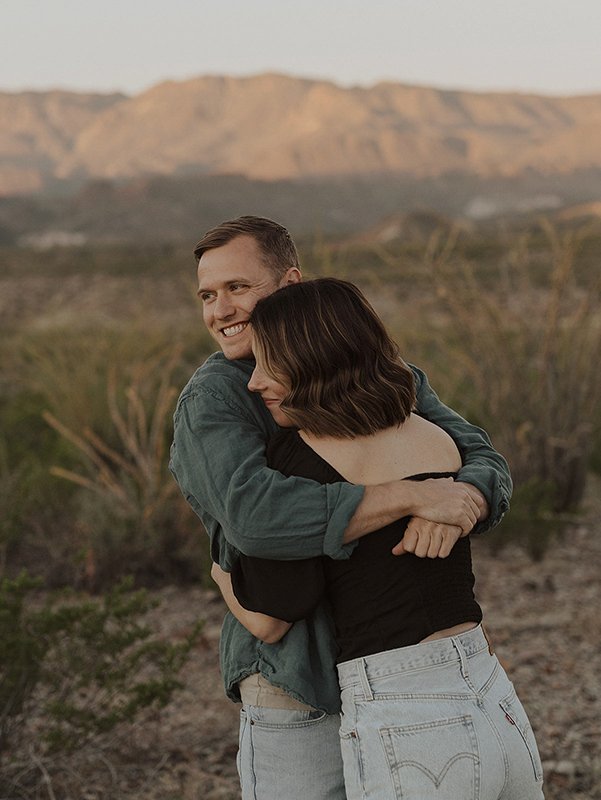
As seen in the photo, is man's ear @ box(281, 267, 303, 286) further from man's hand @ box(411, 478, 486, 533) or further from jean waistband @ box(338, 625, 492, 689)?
jean waistband @ box(338, 625, 492, 689)

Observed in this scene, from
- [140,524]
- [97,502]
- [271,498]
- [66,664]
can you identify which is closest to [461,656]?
[271,498]

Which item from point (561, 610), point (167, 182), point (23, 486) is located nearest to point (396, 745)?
point (561, 610)

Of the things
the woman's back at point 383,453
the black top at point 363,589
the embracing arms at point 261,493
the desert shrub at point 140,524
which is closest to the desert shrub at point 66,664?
the embracing arms at point 261,493

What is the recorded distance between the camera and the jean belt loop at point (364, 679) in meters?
1.69

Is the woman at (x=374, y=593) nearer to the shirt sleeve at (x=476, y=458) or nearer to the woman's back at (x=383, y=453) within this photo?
the woman's back at (x=383, y=453)

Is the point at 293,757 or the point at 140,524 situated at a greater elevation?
the point at 293,757

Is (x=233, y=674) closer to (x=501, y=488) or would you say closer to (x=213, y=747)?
(x=501, y=488)

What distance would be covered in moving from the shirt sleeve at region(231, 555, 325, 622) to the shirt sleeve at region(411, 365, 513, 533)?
0.37m

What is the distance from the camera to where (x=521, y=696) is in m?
4.11

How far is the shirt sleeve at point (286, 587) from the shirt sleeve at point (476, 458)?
374 millimetres

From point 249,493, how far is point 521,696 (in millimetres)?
2819

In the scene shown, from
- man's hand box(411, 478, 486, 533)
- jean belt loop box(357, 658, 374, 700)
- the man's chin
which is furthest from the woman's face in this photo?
jean belt loop box(357, 658, 374, 700)

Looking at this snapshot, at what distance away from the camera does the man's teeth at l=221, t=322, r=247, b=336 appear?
206 cm

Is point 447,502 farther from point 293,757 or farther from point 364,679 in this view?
point 293,757
